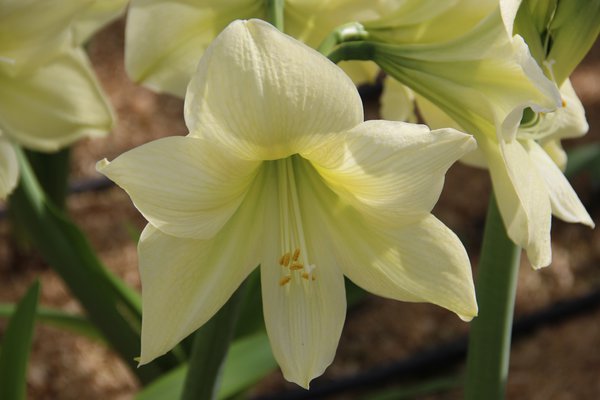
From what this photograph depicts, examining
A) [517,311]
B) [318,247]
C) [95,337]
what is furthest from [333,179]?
[517,311]

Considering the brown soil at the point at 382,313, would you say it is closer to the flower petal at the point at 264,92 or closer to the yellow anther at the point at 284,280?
the yellow anther at the point at 284,280

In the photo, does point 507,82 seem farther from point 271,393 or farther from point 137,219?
point 137,219

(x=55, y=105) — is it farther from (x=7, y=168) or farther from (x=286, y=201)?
(x=286, y=201)

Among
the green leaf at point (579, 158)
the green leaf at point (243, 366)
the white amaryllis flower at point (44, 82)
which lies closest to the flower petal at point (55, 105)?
the white amaryllis flower at point (44, 82)

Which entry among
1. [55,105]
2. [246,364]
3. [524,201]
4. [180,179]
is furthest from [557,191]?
[55,105]

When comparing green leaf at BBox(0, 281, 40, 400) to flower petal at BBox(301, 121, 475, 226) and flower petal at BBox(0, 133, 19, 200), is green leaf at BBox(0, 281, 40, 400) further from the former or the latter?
flower petal at BBox(301, 121, 475, 226)
